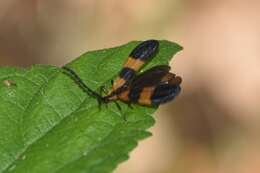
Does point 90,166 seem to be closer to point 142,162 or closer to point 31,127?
point 31,127

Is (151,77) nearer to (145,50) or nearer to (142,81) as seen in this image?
(142,81)

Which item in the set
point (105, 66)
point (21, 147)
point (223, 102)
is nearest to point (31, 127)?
point (21, 147)

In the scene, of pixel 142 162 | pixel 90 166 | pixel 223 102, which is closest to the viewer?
pixel 90 166

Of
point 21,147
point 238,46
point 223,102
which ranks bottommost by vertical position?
point 223,102

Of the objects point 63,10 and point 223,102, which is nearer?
point 223,102

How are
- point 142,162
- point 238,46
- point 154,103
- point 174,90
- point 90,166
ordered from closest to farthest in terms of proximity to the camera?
point 90,166 < point 154,103 < point 174,90 < point 142,162 < point 238,46

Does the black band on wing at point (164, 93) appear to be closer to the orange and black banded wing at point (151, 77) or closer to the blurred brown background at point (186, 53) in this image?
the orange and black banded wing at point (151, 77)

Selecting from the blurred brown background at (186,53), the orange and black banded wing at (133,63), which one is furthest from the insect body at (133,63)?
the blurred brown background at (186,53)
